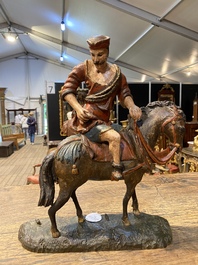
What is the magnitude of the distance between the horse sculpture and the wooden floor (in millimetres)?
219

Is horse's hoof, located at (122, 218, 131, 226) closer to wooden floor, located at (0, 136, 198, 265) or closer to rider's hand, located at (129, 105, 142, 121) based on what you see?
wooden floor, located at (0, 136, 198, 265)

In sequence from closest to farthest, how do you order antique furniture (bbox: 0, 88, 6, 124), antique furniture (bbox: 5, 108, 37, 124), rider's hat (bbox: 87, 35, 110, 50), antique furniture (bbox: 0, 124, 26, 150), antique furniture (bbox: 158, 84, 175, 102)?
rider's hat (bbox: 87, 35, 110, 50), antique furniture (bbox: 158, 84, 175, 102), antique furniture (bbox: 0, 124, 26, 150), antique furniture (bbox: 0, 88, 6, 124), antique furniture (bbox: 5, 108, 37, 124)

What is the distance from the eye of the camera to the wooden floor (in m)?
0.99

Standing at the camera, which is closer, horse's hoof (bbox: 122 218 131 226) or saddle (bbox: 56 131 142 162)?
saddle (bbox: 56 131 142 162)

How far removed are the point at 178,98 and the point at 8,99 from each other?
7416mm

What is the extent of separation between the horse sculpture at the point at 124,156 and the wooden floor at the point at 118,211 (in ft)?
0.72

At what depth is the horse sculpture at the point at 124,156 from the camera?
997mm

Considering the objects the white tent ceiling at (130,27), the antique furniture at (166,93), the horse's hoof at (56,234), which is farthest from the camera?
the antique furniture at (166,93)

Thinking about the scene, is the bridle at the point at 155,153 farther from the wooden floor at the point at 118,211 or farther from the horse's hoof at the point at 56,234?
the horse's hoof at the point at 56,234

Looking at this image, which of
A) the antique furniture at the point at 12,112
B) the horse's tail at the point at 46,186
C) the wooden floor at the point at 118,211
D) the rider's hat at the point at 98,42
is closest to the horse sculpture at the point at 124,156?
the horse's tail at the point at 46,186

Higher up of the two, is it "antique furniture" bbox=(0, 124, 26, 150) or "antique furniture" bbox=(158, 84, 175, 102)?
"antique furniture" bbox=(158, 84, 175, 102)

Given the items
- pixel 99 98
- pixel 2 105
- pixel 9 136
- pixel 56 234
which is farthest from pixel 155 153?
pixel 2 105

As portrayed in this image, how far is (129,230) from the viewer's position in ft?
3.67

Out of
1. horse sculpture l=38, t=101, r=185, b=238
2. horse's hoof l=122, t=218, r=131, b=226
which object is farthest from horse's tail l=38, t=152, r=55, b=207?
horse's hoof l=122, t=218, r=131, b=226
